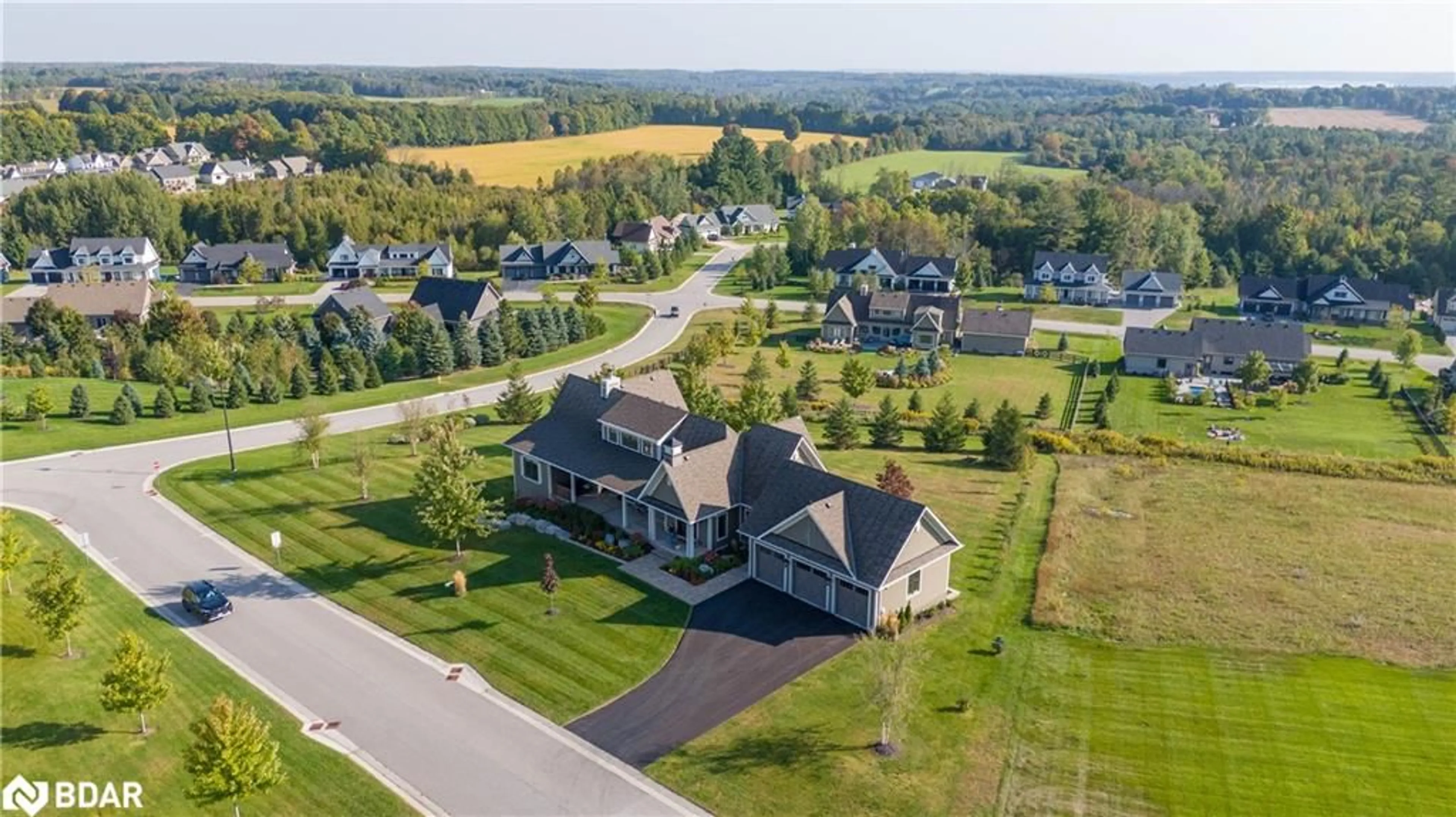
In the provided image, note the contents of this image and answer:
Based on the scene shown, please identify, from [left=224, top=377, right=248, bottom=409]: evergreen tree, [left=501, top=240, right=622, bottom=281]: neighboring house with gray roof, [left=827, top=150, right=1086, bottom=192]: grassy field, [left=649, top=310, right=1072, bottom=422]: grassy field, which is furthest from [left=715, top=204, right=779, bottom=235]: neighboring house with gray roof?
[left=224, top=377, right=248, bottom=409]: evergreen tree

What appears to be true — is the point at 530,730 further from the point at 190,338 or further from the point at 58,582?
the point at 190,338

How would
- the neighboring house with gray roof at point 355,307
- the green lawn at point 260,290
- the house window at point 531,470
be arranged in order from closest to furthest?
the house window at point 531,470 < the neighboring house with gray roof at point 355,307 < the green lawn at point 260,290

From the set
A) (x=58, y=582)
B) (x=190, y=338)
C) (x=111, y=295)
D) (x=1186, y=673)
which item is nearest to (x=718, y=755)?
(x=1186, y=673)

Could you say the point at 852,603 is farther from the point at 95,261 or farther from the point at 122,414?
the point at 95,261

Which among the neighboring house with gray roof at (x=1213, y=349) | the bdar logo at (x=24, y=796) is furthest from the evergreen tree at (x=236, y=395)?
the neighboring house with gray roof at (x=1213, y=349)

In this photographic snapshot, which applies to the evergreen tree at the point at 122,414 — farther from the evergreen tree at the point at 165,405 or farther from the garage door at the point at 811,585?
the garage door at the point at 811,585

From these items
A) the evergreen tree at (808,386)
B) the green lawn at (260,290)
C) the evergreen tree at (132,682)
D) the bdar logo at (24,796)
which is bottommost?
the green lawn at (260,290)
